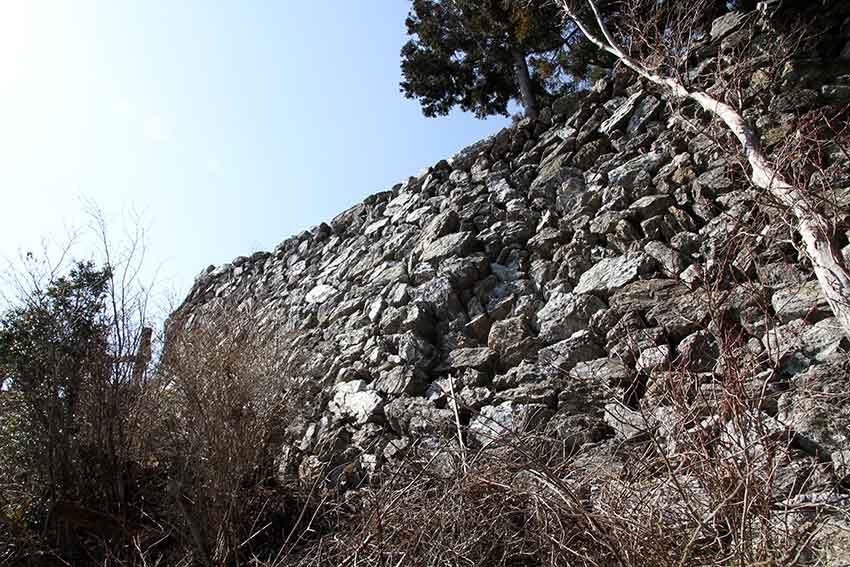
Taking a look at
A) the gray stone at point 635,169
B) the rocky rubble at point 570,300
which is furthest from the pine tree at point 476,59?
the gray stone at point 635,169

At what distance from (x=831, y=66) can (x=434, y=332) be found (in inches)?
159

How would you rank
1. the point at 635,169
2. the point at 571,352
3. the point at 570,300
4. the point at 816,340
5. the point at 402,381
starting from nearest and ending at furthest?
the point at 816,340
the point at 571,352
the point at 570,300
the point at 402,381
the point at 635,169

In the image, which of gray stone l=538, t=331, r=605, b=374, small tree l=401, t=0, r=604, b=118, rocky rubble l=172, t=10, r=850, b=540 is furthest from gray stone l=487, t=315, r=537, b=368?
small tree l=401, t=0, r=604, b=118

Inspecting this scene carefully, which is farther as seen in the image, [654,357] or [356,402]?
[356,402]

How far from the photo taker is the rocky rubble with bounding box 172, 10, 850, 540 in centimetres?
324

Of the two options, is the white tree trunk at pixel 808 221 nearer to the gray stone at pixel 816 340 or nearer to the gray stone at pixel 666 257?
the gray stone at pixel 816 340

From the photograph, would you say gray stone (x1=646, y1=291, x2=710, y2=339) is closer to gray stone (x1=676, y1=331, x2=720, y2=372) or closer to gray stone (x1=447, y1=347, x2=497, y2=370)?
gray stone (x1=676, y1=331, x2=720, y2=372)

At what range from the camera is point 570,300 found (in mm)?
4375

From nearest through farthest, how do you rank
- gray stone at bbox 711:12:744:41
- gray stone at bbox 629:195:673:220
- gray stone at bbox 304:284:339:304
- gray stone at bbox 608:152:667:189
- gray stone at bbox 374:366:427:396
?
gray stone at bbox 374:366:427:396 < gray stone at bbox 629:195:673:220 < gray stone at bbox 608:152:667:189 < gray stone at bbox 711:12:744:41 < gray stone at bbox 304:284:339:304

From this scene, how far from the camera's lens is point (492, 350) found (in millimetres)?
4375

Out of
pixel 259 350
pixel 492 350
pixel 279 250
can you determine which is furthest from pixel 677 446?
pixel 279 250

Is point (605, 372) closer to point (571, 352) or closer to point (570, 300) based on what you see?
point (571, 352)

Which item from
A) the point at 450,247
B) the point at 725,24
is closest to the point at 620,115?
the point at 725,24

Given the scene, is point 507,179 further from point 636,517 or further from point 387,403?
point 636,517
